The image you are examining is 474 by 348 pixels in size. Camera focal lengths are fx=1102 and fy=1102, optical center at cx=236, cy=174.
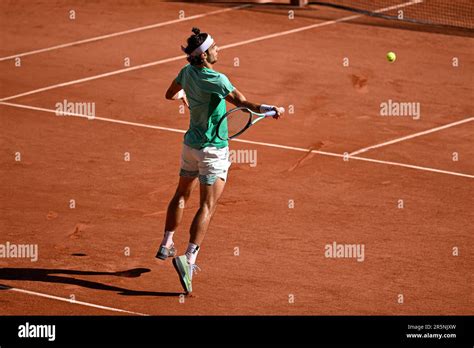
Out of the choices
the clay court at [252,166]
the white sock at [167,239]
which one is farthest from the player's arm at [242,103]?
the clay court at [252,166]

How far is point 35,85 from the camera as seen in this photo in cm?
1947

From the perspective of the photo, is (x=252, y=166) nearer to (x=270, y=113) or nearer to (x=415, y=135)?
(x=415, y=135)

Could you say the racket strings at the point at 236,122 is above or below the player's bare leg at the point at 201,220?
above

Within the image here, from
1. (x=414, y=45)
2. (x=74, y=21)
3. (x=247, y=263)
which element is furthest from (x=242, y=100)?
(x=74, y=21)

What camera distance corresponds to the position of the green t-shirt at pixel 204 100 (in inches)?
448

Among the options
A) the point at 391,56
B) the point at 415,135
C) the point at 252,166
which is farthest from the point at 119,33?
the point at 252,166

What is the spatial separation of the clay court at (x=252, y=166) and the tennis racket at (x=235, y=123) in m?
1.50

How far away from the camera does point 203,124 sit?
1159 cm

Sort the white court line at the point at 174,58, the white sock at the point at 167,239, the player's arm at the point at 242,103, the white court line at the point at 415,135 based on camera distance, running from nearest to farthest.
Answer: the player's arm at the point at 242,103 → the white sock at the point at 167,239 → the white court line at the point at 415,135 → the white court line at the point at 174,58

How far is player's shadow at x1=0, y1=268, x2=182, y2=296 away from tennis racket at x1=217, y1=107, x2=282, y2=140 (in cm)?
176

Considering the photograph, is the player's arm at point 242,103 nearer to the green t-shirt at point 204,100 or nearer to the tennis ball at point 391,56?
the green t-shirt at point 204,100

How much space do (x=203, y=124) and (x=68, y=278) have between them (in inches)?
88.3

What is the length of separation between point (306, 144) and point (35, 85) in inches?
218

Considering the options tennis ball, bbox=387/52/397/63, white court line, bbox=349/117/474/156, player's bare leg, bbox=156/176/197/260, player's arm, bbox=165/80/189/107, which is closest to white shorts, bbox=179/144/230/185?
player's bare leg, bbox=156/176/197/260
